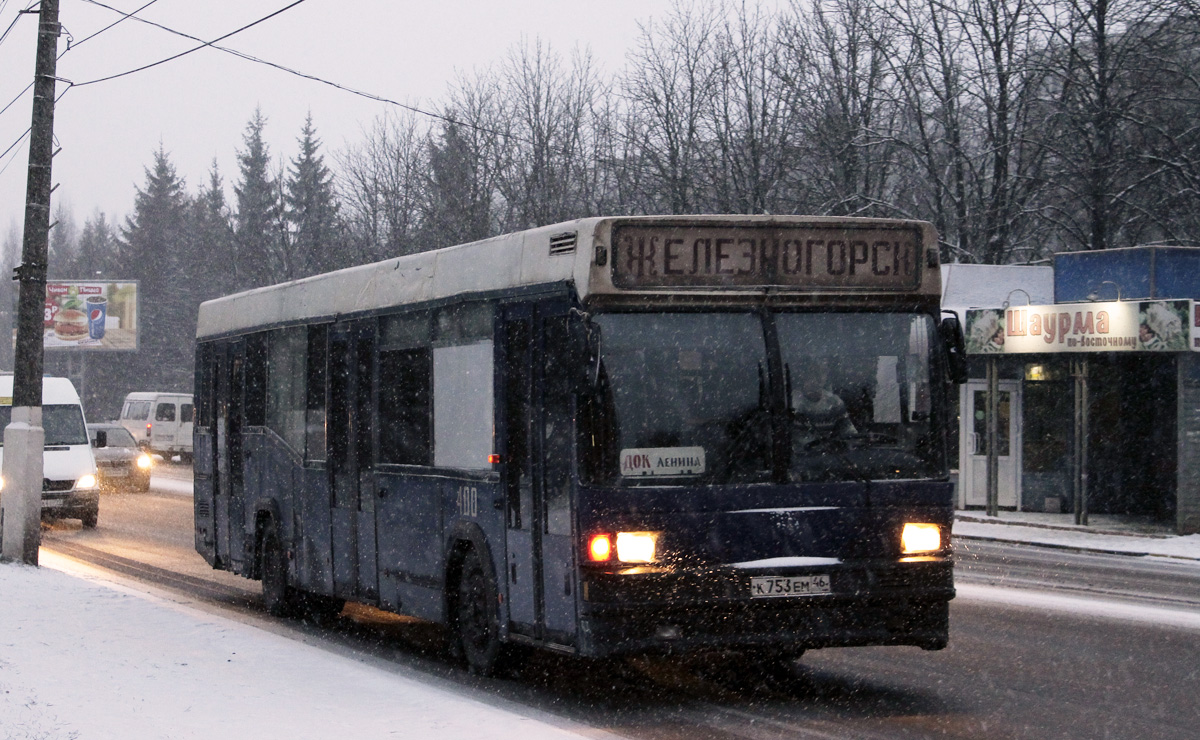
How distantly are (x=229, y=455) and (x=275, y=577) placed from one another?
173 cm

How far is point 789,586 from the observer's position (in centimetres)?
910

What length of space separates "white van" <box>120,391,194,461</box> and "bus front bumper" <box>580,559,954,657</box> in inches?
1910

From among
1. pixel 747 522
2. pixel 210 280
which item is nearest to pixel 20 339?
pixel 747 522

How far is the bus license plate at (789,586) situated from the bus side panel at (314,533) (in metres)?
5.08

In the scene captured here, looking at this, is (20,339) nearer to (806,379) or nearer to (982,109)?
(806,379)

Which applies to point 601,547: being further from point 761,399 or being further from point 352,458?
point 352,458

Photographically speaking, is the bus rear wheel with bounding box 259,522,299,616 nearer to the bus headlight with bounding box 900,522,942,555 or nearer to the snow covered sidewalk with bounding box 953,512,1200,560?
the bus headlight with bounding box 900,522,942,555

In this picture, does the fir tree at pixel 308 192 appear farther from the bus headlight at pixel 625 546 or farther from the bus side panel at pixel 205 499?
the bus headlight at pixel 625 546

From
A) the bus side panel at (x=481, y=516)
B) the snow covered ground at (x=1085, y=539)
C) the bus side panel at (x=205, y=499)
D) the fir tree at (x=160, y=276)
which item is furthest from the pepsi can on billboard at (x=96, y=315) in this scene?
the bus side panel at (x=481, y=516)

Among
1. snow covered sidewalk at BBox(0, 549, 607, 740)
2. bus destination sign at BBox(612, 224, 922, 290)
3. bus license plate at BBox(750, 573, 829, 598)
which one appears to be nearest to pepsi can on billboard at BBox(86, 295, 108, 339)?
snow covered sidewalk at BBox(0, 549, 607, 740)

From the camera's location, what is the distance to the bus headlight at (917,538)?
9320mm

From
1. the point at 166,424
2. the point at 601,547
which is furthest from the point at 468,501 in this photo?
the point at 166,424

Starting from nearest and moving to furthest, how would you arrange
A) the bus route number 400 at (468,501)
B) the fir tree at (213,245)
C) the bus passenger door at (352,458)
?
the bus route number 400 at (468,501) < the bus passenger door at (352,458) < the fir tree at (213,245)

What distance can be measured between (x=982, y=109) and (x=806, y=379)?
115 feet
